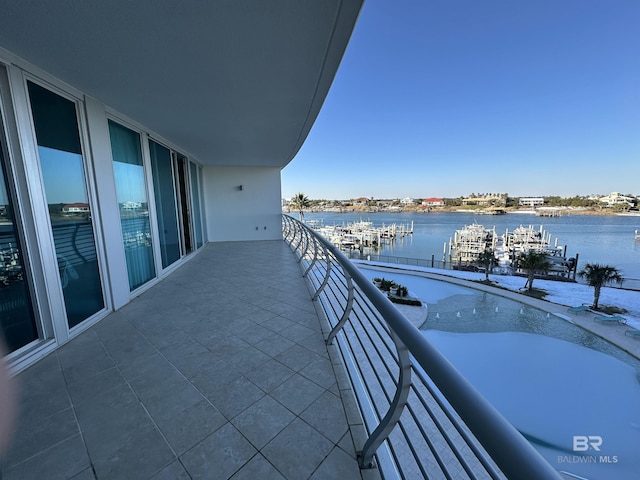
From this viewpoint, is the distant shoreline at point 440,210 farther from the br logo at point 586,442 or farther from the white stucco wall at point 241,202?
the br logo at point 586,442

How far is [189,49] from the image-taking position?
181cm

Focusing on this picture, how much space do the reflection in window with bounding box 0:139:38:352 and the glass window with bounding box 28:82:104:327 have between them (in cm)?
25

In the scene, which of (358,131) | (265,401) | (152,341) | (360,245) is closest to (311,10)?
(265,401)

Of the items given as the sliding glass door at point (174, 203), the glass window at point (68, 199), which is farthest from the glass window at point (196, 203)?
the glass window at point (68, 199)

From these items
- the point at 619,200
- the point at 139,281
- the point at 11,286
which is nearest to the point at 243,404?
the point at 11,286

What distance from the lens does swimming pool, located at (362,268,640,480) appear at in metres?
5.01

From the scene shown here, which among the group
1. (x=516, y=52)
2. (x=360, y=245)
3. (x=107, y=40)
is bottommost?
(x=360, y=245)

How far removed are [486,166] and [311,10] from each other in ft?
117

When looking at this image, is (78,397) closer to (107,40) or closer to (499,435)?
(499,435)

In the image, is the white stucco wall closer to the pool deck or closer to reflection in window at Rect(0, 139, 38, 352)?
reflection in window at Rect(0, 139, 38, 352)

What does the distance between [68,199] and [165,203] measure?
6.45ft

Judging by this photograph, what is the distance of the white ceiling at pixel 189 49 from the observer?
1.45m

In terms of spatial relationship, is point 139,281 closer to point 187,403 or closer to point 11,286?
point 11,286

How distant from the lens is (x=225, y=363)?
1813 millimetres
